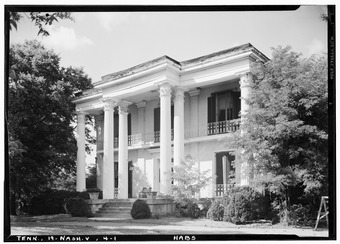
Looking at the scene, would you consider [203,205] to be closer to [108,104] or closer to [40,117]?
[108,104]

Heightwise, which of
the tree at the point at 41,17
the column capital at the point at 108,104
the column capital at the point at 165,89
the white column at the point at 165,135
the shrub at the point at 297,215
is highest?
the tree at the point at 41,17

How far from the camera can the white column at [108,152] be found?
16750 millimetres

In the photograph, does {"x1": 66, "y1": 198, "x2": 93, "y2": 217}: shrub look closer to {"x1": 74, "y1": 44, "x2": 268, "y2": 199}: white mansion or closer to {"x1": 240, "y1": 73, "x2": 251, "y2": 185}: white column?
{"x1": 74, "y1": 44, "x2": 268, "y2": 199}: white mansion

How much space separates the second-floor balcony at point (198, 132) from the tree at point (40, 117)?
2.72m

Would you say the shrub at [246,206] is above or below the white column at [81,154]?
below

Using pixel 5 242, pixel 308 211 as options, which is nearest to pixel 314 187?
pixel 308 211

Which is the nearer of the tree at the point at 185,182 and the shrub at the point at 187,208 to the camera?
the shrub at the point at 187,208

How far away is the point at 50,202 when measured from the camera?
15.5 metres

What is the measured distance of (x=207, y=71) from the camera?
1445 centimetres

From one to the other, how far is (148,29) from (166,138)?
512 centimetres

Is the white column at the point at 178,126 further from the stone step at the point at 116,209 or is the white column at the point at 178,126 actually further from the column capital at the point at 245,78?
the column capital at the point at 245,78

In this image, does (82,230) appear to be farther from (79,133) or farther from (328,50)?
(79,133)

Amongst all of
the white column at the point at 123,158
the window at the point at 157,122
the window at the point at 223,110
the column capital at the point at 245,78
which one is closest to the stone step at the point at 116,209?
the white column at the point at 123,158

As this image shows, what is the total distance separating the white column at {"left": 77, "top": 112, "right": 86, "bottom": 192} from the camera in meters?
18.0
